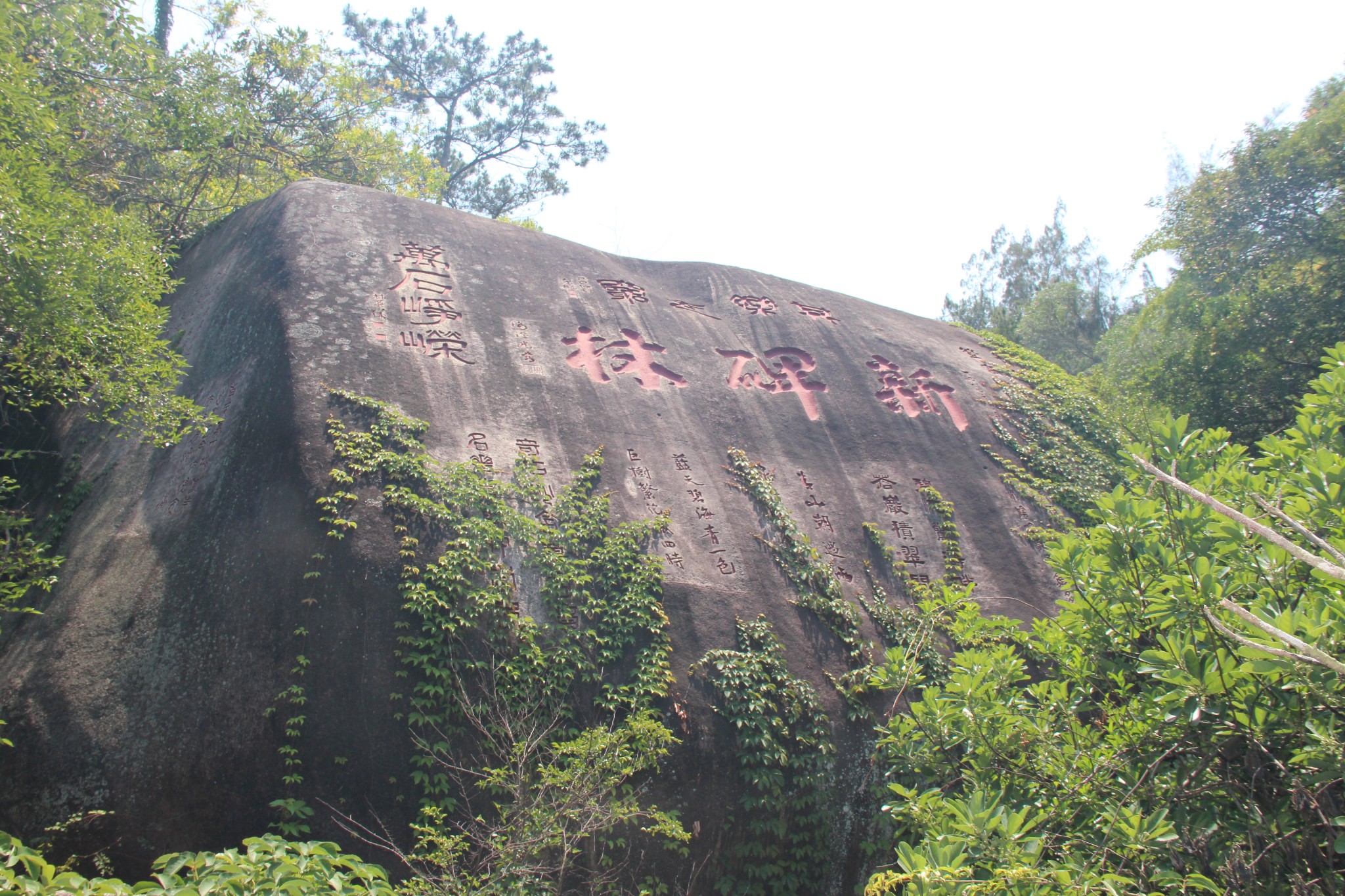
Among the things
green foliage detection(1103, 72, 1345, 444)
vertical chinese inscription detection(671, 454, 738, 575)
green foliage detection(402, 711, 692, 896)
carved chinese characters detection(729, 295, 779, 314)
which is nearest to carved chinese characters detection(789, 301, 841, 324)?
carved chinese characters detection(729, 295, 779, 314)

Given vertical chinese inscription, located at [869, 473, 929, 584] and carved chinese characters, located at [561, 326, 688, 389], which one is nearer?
vertical chinese inscription, located at [869, 473, 929, 584]

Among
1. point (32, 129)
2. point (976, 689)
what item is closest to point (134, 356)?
point (32, 129)

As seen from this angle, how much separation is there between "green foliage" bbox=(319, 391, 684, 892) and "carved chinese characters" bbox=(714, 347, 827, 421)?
261 cm

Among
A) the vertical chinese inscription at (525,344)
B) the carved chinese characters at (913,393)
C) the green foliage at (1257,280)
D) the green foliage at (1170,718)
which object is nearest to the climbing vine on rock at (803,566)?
the vertical chinese inscription at (525,344)

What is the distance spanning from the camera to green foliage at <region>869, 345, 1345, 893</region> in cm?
236

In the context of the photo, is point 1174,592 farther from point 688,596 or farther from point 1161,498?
point 688,596

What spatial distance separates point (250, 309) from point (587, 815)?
5271 mm

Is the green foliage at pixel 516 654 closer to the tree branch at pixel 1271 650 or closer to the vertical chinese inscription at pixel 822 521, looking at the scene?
the vertical chinese inscription at pixel 822 521

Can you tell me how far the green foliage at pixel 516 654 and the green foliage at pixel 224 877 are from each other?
859 mm

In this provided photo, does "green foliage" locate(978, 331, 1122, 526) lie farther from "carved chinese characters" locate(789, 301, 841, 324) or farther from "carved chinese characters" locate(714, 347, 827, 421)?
"carved chinese characters" locate(789, 301, 841, 324)

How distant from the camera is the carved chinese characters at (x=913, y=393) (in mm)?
8922

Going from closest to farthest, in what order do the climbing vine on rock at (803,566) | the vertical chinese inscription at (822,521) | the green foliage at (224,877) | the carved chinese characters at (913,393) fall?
the green foliage at (224,877) < the climbing vine on rock at (803,566) < the vertical chinese inscription at (822,521) < the carved chinese characters at (913,393)

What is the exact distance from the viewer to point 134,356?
6.04 meters

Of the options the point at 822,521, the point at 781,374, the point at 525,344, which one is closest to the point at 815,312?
the point at 781,374
